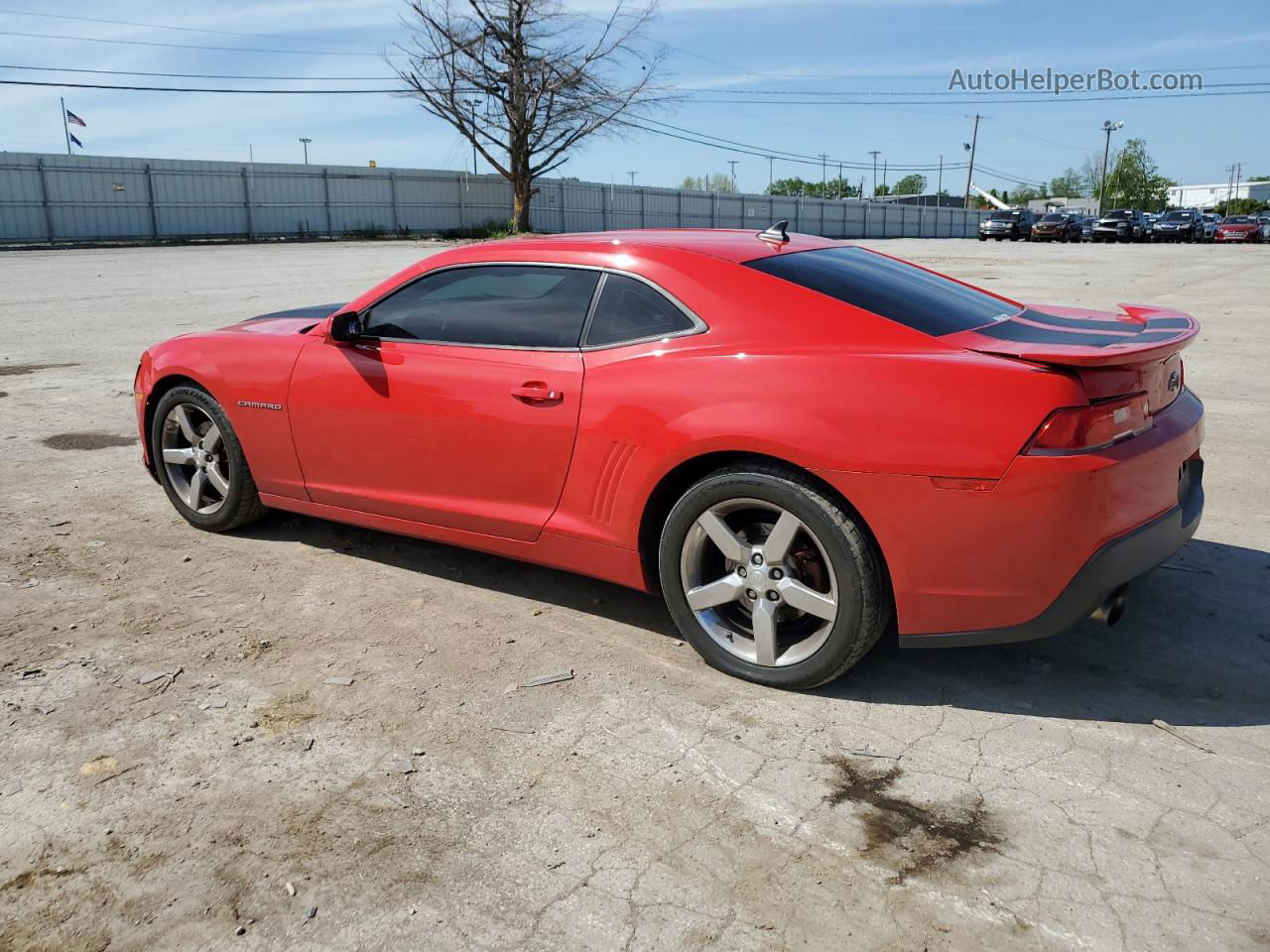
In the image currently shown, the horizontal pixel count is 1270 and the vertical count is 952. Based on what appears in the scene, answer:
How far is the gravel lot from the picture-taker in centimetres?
239

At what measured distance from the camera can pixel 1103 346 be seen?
125 inches

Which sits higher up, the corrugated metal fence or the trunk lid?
the corrugated metal fence

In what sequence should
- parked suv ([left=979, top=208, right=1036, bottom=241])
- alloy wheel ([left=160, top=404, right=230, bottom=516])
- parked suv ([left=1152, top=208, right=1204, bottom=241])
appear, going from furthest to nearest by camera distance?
parked suv ([left=979, top=208, right=1036, bottom=241]) < parked suv ([left=1152, top=208, right=1204, bottom=241]) < alloy wheel ([left=160, top=404, right=230, bottom=516])

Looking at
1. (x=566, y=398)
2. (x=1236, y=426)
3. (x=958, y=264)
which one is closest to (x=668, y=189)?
(x=958, y=264)

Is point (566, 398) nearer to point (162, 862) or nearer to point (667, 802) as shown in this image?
point (667, 802)

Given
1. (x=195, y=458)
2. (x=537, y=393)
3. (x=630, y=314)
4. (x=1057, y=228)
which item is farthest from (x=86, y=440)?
(x=1057, y=228)

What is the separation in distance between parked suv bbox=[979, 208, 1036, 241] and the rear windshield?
54335mm

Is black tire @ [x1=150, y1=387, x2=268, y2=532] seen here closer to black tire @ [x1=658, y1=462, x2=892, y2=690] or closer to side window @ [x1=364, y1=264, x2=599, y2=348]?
side window @ [x1=364, y1=264, x2=599, y2=348]

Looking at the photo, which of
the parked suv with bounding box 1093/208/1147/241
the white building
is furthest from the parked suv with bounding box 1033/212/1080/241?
the white building

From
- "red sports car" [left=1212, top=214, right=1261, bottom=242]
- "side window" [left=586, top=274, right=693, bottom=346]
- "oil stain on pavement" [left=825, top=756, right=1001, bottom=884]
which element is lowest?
"oil stain on pavement" [left=825, top=756, right=1001, bottom=884]

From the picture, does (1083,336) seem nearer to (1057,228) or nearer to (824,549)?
(824,549)

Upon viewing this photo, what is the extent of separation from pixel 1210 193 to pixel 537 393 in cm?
18988

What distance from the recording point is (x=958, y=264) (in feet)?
90.0

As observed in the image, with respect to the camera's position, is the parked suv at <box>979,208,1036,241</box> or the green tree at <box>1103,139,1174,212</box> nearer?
the parked suv at <box>979,208,1036,241</box>
